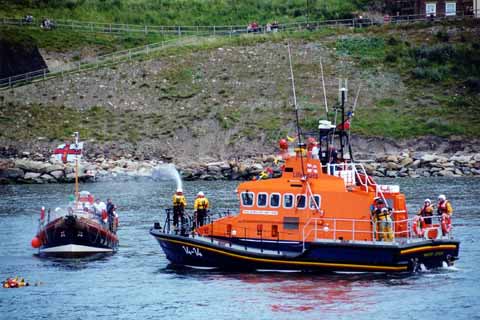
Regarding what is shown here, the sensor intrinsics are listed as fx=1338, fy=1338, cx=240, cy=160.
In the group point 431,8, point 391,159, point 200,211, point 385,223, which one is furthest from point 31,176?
point 385,223

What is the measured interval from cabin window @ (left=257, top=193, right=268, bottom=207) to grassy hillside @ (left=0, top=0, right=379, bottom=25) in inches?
2826

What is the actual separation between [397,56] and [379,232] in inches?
2447

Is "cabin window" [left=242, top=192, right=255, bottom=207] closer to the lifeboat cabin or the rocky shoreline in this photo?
the lifeboat cabin

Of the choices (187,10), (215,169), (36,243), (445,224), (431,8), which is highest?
(187,10)

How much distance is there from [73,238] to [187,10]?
237 ft

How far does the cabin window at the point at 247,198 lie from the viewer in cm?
4134

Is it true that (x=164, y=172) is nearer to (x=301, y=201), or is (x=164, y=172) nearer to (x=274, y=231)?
(x=274, y=231)

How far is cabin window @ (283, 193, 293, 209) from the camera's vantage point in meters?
40.8

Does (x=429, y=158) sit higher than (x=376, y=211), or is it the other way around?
(x=376, y=211)

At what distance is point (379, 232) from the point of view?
39812mm

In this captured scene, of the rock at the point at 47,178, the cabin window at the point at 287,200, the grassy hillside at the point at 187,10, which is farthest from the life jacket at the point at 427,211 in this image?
the grassy hillside at the point at 187,10

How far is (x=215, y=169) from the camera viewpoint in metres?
83.0

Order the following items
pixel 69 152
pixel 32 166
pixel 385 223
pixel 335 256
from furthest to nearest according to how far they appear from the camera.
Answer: pixel 32 166 < pixel 69 152 < pixel 335 256 < pixel 385 223

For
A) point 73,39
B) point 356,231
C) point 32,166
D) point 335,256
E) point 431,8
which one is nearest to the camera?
point 335,256
